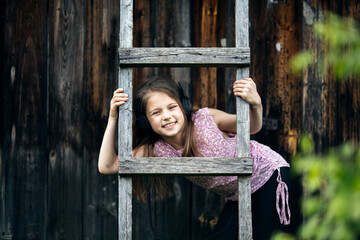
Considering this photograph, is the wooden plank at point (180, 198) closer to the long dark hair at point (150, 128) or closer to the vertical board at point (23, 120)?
the long dark hair at point (150, 128)

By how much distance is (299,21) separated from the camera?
2994 mm

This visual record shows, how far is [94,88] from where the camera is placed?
9.82 ft

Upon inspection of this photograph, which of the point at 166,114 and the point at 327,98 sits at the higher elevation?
the point at 327,98

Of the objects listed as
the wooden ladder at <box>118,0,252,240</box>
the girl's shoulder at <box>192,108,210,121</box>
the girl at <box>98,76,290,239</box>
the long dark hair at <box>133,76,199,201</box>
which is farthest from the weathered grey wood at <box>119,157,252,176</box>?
the girl's shoulder at <box>192,108,210,121</box>

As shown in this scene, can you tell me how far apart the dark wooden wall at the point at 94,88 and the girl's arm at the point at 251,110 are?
18.3 inches

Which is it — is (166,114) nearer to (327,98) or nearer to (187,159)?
(187,159)

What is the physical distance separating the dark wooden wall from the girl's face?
57 centimetres

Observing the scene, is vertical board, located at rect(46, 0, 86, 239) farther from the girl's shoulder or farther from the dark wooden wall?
the girl's shoulder

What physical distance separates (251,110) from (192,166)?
53 centimetres

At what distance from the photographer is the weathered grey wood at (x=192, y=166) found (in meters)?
1.96

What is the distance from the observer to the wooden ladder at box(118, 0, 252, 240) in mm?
1967

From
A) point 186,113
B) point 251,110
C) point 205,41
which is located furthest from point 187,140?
point 205,41

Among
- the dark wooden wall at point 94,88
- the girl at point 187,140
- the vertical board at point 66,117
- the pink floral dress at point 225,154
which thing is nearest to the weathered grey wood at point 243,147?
the girl at point 187,140

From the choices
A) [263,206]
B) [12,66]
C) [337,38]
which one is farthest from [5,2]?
[337,38]
